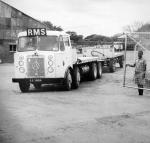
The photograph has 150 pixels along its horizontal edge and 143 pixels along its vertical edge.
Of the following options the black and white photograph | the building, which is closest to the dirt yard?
the black and white photograph

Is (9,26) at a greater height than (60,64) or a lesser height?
greater

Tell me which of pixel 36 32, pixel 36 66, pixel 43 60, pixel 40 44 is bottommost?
pixel 36 66

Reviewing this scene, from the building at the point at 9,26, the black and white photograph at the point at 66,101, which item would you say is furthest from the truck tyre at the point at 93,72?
the building at the point at 9,26

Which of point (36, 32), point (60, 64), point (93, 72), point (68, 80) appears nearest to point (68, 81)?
point (68, 80)

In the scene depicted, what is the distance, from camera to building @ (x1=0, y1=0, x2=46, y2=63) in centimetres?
4050

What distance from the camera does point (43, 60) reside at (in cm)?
1375

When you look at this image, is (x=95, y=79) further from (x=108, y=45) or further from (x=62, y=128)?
(x=62, y=128)

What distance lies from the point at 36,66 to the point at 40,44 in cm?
96

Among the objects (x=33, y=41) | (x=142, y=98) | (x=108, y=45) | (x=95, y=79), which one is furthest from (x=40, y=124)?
(x=108, y=45)

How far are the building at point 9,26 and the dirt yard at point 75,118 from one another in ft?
92.0

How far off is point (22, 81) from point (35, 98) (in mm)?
1975

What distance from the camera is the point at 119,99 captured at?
1180 centimetres

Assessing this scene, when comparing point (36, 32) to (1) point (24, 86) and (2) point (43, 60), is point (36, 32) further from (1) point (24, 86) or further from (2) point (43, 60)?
(1) point (24, 86)

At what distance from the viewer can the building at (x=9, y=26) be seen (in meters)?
40.5
